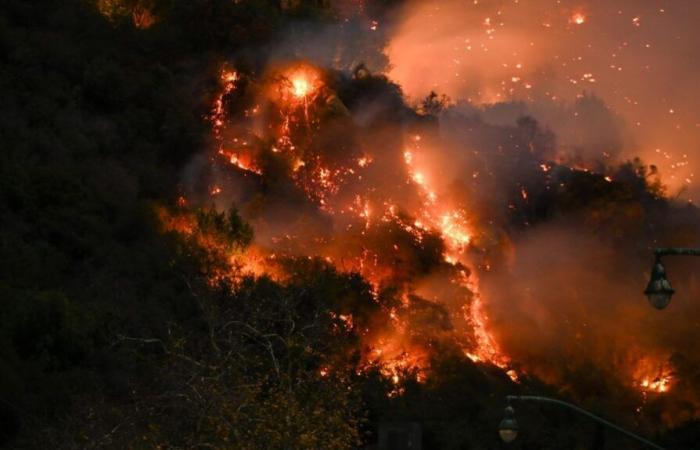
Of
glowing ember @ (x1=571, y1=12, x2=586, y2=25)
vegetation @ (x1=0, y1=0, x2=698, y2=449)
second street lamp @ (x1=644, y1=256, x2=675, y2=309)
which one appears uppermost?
glowing ember @ (x1=571, y1=12, x2=586, y2=25)

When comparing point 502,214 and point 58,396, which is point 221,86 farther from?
point 58,396

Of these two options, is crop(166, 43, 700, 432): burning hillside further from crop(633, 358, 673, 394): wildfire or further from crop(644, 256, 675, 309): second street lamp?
crop(644, 256, 675, 309): second street lamp

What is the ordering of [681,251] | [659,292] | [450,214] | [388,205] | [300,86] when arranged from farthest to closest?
[300,86] → [450,214] → [388,205] → [681,251] → [659,292]

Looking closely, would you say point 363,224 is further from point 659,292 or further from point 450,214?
point 659,292

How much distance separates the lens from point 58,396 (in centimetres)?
3203

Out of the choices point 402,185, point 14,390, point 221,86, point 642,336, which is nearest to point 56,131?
point 221,86

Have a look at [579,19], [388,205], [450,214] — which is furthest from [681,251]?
[579,19]

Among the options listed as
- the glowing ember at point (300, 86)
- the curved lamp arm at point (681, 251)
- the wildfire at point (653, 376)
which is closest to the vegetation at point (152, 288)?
the glowing ember at point (300, 86)

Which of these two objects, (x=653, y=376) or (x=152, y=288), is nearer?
(x=152, y=288)

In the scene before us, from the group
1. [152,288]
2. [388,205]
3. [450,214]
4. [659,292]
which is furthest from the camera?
[450,214]

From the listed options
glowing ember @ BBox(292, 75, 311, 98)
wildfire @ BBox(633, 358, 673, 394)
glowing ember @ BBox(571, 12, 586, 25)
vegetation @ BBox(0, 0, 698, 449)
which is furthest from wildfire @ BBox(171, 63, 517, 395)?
glowing ember @ BBox(571, 12, 586, 25)

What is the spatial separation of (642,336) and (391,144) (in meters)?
18.2

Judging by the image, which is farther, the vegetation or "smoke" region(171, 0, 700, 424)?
"smoke" region(171, 0, 700, 424)

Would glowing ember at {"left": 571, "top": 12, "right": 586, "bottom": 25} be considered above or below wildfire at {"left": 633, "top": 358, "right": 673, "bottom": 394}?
above
